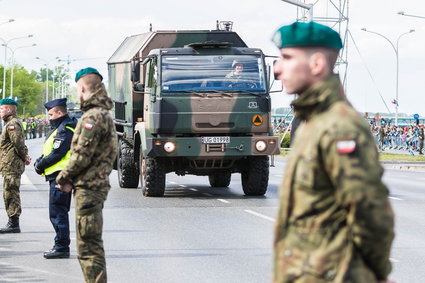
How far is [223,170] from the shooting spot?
18.8m

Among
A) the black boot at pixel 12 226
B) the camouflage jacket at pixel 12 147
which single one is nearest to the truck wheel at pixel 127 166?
the black boot at pixel 12 226

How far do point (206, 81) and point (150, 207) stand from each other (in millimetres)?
2650

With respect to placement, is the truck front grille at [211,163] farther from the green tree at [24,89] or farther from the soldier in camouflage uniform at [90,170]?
the green tree at [24,89]

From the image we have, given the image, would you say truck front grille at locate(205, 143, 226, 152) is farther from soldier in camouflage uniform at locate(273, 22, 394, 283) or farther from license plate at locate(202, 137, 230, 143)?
soldier in camouflage uniform at locate(273, 22, 394, 283)

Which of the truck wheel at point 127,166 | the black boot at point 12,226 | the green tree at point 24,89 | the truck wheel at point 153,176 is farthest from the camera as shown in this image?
the green tree at point 24,89

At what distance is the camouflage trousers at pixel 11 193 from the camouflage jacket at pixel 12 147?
3.0 inches

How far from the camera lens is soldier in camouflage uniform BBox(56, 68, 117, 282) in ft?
23.0

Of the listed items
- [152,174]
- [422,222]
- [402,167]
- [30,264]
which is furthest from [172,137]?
[402,167]

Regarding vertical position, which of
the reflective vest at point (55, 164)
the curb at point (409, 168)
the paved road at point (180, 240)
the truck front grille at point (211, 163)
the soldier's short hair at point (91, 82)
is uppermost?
the soldier's short hair at point (91, 82)

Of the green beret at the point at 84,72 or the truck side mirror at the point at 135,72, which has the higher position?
the truck side mirror at the point at 135,72

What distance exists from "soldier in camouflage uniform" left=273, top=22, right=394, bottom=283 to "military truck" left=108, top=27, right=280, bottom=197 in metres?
14.0

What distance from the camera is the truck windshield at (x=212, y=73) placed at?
17656mm

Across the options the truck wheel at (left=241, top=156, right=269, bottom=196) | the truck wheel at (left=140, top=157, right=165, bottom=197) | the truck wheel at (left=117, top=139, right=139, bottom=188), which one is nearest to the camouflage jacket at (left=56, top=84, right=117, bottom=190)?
the truck wheel at (left=140, top=157, right=165, bottom=197)

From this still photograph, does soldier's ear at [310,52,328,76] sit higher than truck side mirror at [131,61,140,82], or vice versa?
truck side mirror at [131,61,140,82]
